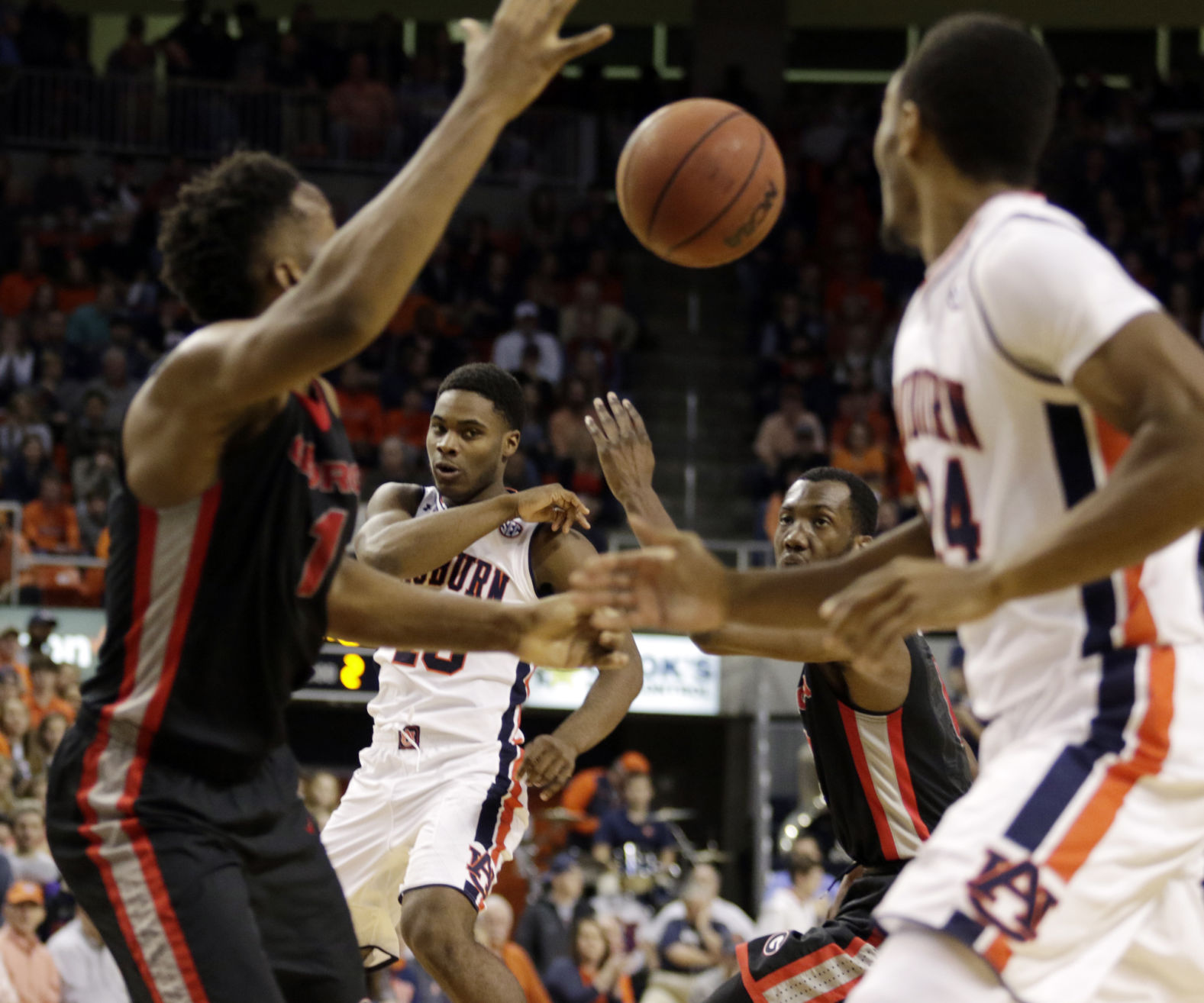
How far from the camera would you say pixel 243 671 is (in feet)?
10.6

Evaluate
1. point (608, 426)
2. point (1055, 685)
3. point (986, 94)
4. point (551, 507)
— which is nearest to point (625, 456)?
point (608, 426)

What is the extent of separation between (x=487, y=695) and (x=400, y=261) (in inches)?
103

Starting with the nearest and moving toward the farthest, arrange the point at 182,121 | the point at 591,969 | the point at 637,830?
the point at 591,969
the point at 637,830
the point at 182,121

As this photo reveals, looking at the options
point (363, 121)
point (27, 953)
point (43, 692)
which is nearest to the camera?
point (27, 953)

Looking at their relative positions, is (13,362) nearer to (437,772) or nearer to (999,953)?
(437,772)

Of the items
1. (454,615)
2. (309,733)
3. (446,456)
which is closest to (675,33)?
(309,733)

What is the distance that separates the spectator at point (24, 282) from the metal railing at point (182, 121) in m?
2.00

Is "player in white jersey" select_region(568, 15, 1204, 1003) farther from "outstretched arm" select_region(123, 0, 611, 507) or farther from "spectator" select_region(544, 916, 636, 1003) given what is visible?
"spectator" select_region(544, 916, 636, 1003)

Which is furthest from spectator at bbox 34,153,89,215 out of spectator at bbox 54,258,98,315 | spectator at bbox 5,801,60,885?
spectator at bbox 5,801,60,885

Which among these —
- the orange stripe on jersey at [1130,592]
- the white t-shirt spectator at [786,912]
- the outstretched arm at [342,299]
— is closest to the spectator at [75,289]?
the white t-shirt spectator at [786,912]

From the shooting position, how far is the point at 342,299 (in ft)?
9.46

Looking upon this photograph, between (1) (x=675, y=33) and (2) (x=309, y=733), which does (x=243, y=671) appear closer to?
(2) (x=309, y=733)

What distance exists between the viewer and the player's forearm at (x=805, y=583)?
314 cm

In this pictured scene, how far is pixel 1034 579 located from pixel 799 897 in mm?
8778
